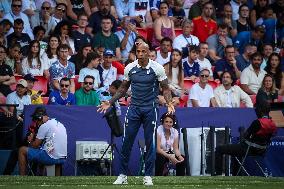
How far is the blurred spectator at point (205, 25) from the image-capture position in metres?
26.7

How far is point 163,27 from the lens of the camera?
25.7 meters

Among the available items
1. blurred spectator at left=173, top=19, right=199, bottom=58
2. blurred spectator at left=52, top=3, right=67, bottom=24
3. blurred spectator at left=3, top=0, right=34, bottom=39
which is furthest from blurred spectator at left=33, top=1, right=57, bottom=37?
blurred spectator at left=173, top=19, right=199, bottom=58

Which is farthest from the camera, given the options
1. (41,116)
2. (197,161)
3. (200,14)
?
(200,14)

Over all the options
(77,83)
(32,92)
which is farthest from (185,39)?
(32,92)

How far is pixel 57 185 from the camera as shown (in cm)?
1593

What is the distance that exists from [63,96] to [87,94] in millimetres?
577

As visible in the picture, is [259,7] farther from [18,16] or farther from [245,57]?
[18,16]

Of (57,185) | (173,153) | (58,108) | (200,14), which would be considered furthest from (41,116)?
(200,14)

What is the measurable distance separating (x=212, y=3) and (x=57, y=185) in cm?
1308

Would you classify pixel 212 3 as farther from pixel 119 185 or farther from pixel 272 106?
pixel 119 185

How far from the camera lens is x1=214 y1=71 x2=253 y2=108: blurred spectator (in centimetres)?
2372

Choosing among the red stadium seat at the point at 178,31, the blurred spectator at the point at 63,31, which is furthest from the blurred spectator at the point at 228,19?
the blurred spectator at the point at 63,31

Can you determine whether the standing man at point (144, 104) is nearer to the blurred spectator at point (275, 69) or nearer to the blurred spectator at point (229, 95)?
the blurred spectator at point (229, 95)

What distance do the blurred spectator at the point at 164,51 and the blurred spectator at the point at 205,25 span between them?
→ 2.20 meters
